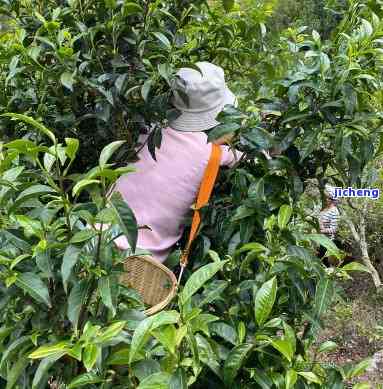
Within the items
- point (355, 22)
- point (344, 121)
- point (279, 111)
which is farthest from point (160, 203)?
point (355, 22)

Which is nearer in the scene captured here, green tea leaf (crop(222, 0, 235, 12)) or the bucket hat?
the bucket hat

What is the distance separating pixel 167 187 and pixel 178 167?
0.08 m

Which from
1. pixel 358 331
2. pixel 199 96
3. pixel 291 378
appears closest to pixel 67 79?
pixel 199 96

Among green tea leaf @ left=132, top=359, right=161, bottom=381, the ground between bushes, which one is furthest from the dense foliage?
the ground between bushes

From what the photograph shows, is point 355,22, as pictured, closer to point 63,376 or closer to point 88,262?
point 88,262

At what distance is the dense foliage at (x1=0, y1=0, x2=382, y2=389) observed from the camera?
106cm

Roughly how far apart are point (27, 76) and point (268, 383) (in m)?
1.44

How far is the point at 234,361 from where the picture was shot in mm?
1234

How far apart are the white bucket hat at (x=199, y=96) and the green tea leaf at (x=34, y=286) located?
1.05 metres

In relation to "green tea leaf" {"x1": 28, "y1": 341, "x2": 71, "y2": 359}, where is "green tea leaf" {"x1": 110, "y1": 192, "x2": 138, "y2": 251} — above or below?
above

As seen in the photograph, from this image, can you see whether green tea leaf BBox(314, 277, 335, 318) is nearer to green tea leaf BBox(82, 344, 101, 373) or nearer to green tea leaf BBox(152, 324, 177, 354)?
green tea leaf BBox(152, 324, 177, 354)

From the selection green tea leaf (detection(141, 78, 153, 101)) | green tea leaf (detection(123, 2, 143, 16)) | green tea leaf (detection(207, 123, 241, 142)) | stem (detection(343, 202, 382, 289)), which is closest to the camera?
green tea leaf (detection(207, 123, 241, 142))

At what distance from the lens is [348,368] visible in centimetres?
153

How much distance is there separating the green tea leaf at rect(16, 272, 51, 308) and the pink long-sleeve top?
920mm
